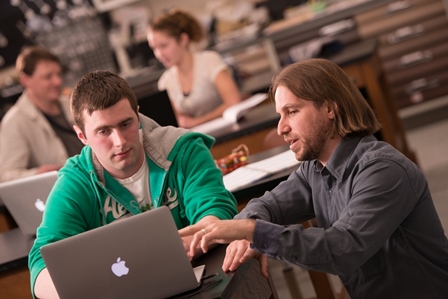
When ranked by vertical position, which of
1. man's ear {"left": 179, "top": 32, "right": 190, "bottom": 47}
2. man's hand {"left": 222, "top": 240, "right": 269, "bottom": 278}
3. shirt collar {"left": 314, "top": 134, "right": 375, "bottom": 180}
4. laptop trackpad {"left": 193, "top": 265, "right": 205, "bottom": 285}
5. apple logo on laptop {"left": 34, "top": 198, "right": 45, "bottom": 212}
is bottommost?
laptop trackpad {"left": 193, "top": 265, "right": 205, "bottom": 285}

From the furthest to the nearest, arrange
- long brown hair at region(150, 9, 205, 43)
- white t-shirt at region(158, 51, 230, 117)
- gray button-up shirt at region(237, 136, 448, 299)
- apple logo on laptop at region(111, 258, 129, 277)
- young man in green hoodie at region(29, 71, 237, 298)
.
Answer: white t-shirt at region(158, 51, 230, 117)
long brown hair at region(150, 9, 205, 43)
young man in green hoodie at region(29, 71, 237, 298)
apple logo on laptop at region(111, 258, 129, 277)
gray button-up shirt at region(237, 136, 448, 299)

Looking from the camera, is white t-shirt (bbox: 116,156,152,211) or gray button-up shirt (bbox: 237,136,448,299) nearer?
gray button-up shirt (bbox: 237,136,448,299)

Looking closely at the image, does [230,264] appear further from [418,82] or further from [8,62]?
[8,62]

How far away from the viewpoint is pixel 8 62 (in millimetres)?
8461

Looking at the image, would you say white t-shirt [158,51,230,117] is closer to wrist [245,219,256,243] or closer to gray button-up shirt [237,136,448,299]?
gray button-up shirt [237,136,448,299]

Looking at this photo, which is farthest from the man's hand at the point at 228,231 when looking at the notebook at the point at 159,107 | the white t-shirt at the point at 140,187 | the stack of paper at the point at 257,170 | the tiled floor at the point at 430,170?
the tiled floor at the point at 430,170

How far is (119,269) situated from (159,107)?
1.56 metres

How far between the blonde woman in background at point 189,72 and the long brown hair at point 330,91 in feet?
9.46

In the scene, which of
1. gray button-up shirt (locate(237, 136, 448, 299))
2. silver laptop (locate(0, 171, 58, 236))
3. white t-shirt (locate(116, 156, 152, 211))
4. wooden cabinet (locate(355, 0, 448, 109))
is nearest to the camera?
gray button-up shirt (locate(237, 136, 448, 299))

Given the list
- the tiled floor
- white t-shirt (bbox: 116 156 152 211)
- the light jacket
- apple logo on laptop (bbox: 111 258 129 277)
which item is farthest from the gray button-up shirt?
the light jacket

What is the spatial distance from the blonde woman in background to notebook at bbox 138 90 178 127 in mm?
1449

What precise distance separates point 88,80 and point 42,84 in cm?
245

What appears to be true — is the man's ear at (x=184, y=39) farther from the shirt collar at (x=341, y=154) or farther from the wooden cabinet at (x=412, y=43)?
the shirt collar at (x=341, y=154)

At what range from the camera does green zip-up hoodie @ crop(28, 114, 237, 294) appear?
7.73 feet
